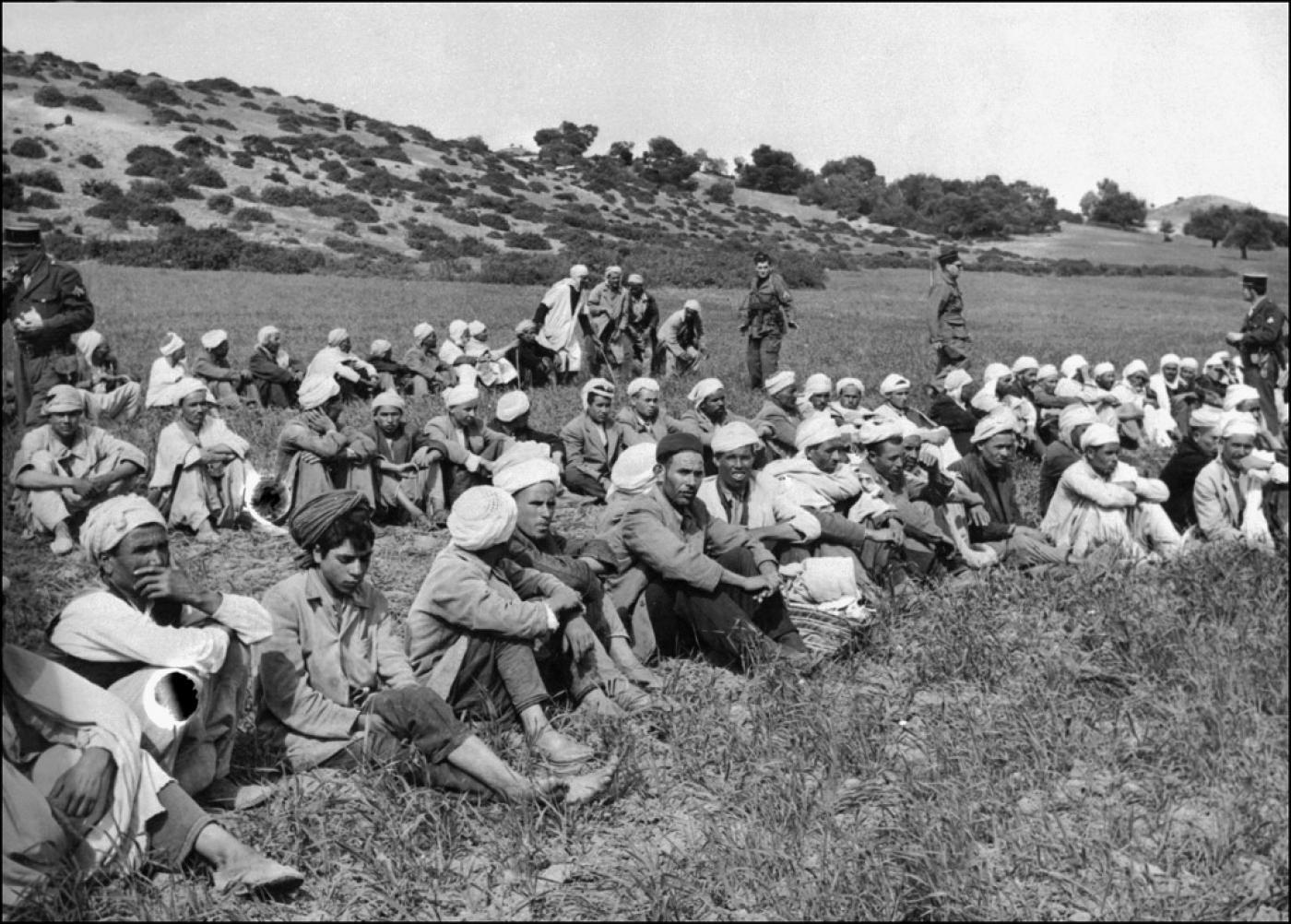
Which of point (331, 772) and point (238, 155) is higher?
point (238, 155)

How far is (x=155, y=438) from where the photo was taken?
10.3 meters

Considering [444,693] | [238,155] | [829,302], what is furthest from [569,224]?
[444,693]

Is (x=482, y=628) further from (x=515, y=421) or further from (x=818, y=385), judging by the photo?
(x=818, y=385)

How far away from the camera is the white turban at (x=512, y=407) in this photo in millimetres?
9094

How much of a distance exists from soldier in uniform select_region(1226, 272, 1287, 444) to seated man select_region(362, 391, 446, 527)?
9024 mm

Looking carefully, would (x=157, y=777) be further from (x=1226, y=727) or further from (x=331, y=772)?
(x=1226, y=727)

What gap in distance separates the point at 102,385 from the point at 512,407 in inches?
186

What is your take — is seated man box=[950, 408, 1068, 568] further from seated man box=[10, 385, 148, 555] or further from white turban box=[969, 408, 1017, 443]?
seated man box=[10, 385, 148, 555]

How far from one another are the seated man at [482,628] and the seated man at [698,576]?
0.75 metres

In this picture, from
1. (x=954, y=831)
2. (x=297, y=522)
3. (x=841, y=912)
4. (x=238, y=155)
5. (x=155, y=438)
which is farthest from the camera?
(x=238, y=155)

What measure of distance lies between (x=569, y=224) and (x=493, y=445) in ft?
79.1

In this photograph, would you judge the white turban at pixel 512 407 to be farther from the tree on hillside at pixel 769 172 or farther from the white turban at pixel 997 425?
the tree on hillside at pixel 769 172

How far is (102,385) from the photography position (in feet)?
36.8

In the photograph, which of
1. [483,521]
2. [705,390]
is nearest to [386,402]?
[705,390]
